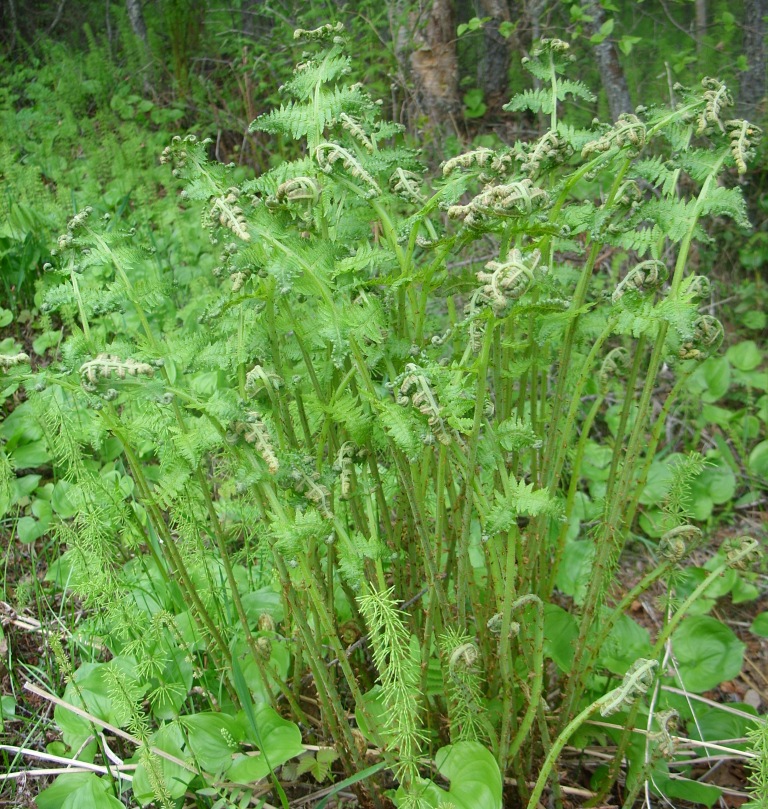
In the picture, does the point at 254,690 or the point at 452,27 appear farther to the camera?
the point at 452,27

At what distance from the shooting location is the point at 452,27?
177 inches

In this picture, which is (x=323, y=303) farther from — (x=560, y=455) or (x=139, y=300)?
(x=560, y=455)

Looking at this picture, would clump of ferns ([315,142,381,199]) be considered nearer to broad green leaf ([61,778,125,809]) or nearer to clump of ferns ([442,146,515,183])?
clump of ferns ([442,146,515,183])

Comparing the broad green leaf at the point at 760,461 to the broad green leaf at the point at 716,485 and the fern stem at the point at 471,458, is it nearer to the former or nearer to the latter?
the broad green leaf at the point at 716,485

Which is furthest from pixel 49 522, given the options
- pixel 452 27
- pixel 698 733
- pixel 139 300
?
pixel 452 27

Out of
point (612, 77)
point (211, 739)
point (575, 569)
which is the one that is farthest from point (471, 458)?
point (612, 77)

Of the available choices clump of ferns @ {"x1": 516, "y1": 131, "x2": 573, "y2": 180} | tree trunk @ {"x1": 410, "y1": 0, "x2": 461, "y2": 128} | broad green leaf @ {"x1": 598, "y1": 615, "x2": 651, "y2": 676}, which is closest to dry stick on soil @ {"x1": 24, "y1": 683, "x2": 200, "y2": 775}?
broad green leaf @ {"x1": 598, "y1": 615, "x2": 651, "y2": 676}

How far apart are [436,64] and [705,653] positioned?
3716 millimetres

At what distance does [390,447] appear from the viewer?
4.46ft

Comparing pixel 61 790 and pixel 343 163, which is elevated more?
pixel 343 163

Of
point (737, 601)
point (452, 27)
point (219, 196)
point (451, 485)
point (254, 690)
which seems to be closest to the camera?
point (219, 196)

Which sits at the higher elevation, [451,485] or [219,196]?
[219,196]

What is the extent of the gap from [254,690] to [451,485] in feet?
2.53

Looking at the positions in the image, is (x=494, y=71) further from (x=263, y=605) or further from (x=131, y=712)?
(x=131, y=712)
